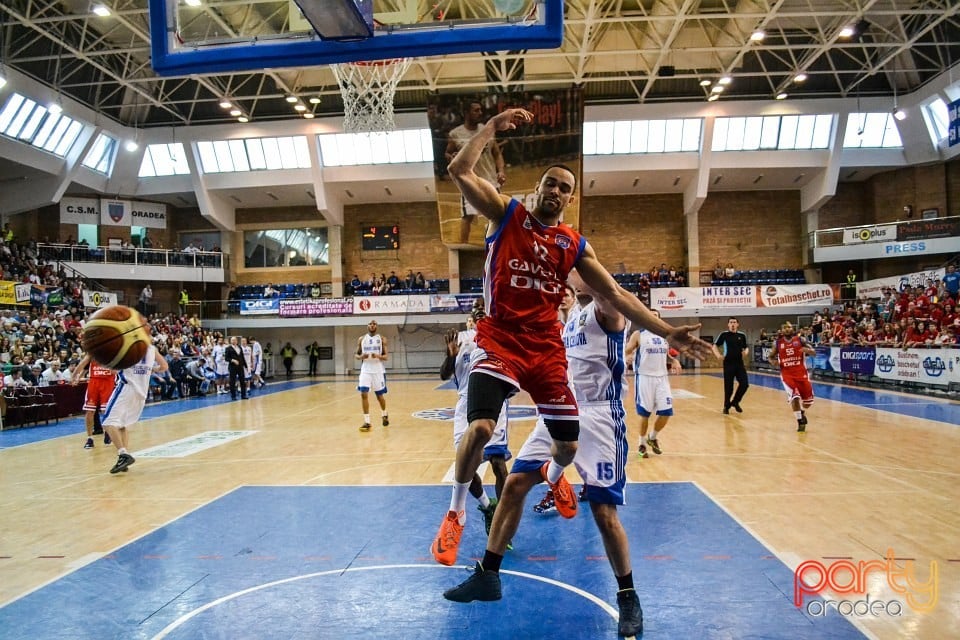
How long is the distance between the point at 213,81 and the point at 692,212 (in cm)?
2315

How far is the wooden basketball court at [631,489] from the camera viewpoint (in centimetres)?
384

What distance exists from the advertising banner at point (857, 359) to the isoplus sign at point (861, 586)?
1705cm

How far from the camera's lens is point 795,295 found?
2758 cm

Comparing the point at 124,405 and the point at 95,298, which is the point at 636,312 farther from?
the point at 95,298

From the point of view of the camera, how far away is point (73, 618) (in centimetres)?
360

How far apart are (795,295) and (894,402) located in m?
14.5

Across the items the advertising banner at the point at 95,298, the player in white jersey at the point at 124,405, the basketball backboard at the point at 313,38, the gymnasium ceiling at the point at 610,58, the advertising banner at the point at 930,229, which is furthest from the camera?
the advertising banner at the point at 930,229

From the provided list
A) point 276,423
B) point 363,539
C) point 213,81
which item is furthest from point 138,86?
point 363,539

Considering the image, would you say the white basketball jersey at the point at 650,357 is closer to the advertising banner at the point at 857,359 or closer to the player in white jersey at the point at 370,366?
the player in white jersey at the point at 370,366

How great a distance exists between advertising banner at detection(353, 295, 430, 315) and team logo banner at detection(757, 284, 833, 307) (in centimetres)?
1549

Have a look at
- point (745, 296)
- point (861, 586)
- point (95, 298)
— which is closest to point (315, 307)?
point (95, 298)

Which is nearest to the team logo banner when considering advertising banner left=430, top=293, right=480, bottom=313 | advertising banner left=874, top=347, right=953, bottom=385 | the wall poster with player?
advertising banner left=874, top=347, right=953, bottom=385

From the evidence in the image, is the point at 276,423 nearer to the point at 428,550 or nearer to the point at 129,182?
the point at 428,550

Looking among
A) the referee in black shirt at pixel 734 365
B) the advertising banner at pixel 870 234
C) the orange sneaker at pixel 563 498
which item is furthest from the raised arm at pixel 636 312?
the advertising banner at pixel 870 234
